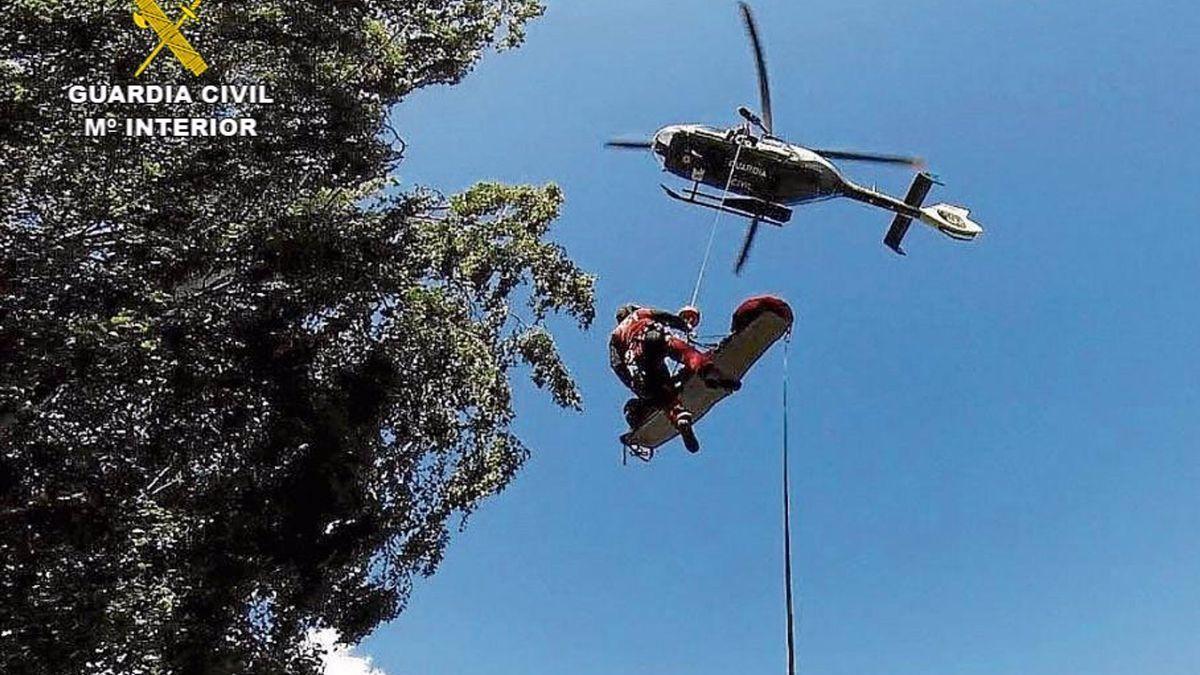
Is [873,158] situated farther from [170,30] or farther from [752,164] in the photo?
[170,30]

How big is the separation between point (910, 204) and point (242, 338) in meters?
9.18

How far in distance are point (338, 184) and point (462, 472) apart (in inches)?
172

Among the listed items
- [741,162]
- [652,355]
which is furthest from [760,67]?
[652,355]

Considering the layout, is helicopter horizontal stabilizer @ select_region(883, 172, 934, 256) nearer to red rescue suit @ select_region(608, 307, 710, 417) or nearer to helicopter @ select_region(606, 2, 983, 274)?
helicopter @ select_region(606, 2, 983, 274)

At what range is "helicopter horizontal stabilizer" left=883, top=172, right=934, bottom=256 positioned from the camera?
12.0 m

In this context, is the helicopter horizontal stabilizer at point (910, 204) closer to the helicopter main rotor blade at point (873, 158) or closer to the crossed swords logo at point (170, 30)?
the helicopter main rotor blade at point (873, 158)

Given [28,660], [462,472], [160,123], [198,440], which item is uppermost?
[160,123]

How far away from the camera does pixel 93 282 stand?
7980 millimetres

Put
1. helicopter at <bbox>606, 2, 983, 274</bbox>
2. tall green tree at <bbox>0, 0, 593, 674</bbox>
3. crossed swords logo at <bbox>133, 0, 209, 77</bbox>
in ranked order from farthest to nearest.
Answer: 1. helicopter at <bbox>606, 2, 983, 274</bbox>
2. crossed swords logo at <bbox>133, 0, 209, 77</bbox>
3. tall green tree at <bbox>0, 0, 593, 674</bbox>

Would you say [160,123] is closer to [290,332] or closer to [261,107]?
[261,107]

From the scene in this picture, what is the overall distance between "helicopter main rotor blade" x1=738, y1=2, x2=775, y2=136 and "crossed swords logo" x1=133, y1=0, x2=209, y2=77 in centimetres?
614

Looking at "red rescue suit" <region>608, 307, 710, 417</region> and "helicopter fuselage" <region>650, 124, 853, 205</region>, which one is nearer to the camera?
"red rescue suit" <region>608, 307, 710, 417</region>

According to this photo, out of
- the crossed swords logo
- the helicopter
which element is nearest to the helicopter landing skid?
the helicopter

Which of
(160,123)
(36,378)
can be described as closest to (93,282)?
(36,378)
